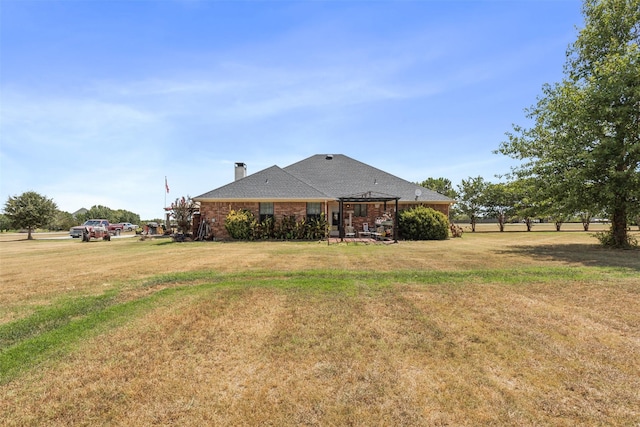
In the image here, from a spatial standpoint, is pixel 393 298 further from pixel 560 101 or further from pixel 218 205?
pixel 218 205

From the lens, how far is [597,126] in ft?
44.0

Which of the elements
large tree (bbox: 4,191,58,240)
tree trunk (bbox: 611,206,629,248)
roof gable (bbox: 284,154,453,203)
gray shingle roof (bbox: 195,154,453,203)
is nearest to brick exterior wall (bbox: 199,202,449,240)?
gray shingle roof (bbox: 195,154,453,203)

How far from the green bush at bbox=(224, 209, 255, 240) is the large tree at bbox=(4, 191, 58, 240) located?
21473 mm

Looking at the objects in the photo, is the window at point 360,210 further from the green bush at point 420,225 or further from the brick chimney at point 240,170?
the brick chimney at point 240,170

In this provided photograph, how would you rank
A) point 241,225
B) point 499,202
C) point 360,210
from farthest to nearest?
A: 1. point 499,202
2. point 360,210
3. point 241,225

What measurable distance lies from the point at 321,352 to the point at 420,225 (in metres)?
17.8

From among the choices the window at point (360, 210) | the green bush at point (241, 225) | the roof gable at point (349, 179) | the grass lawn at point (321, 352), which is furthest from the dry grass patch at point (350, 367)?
the roof gable at point (349, 179)

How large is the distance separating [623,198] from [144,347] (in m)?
18.7

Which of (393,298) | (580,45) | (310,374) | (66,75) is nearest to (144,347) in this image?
(310,374)

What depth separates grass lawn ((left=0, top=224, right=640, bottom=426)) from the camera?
260 centimetres

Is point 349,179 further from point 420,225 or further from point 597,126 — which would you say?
point 597,126

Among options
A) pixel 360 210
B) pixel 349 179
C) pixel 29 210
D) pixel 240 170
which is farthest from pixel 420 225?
pixel 29 210

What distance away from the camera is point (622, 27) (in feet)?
48.1

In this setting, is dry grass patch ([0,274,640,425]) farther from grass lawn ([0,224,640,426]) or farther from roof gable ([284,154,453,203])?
roof gable ([284,154,453,203])
